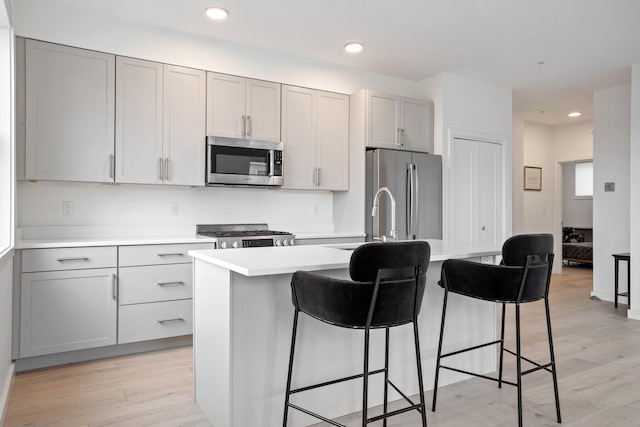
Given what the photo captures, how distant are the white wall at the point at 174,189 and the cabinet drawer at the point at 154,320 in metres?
0.84

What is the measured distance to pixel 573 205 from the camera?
8914mm

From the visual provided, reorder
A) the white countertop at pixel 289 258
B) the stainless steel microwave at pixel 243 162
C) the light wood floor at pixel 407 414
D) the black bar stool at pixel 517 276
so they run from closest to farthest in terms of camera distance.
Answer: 1. the white countertop at pixel 289 258
2. the black bar stool at pixel 517 276
3. the light wood floor at pixel 407 414
4. the stainless steel microwave at pixel 243 162

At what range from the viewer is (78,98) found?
326 centimetres

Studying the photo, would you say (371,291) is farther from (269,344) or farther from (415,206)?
(415,206)

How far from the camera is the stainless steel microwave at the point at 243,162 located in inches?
147

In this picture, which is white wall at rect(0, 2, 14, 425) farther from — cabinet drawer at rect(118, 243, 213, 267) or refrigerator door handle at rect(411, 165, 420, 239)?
refrigerator door handle at rect(411, 165, 420, 239)

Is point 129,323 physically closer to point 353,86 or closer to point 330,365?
point 330,365

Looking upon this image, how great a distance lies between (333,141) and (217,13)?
65.2 inches

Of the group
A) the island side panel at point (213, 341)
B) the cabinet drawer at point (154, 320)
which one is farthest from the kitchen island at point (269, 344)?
the cabinet drawer at point (154, 320)

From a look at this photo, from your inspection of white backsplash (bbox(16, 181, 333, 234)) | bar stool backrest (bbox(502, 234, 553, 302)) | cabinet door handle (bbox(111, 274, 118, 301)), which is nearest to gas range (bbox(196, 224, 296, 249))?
white backsplash (bbox(16, 181, 333, 234))

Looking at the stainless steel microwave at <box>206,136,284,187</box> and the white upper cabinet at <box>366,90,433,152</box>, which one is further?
the white upper cabinet at <box>366,90,433,152</box>

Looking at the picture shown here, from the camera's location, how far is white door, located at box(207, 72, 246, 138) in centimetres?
378

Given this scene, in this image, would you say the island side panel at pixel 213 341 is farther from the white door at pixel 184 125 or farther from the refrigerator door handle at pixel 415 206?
the refrigerator door handle at pixel 415 206

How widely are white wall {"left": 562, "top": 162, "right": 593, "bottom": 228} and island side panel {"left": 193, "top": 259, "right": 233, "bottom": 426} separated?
340 inches
